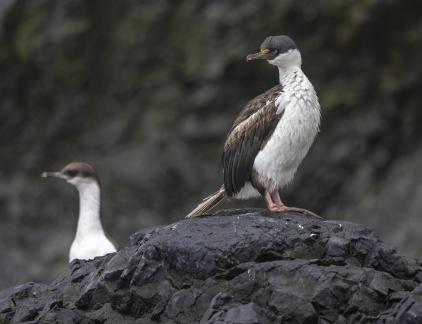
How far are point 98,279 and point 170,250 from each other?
66 cm

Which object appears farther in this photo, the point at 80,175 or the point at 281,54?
the point at 80,175

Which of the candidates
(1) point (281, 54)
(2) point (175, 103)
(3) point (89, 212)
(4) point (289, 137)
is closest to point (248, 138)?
(4) point (289, 137)

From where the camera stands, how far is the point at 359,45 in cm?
1980

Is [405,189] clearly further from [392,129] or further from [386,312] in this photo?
[386,312]

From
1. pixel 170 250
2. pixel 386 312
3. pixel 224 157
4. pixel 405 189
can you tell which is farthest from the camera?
pixel 405 189

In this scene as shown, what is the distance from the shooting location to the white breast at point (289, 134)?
11.6m

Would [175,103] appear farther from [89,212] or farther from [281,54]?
[281,54]

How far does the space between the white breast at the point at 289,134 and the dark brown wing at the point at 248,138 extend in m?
0.06

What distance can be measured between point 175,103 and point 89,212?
4.38m

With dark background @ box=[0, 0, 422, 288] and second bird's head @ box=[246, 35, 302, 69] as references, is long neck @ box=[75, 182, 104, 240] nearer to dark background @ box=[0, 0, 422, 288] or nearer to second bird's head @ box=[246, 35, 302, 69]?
dark background @ box=[0, 0, 422, 288]

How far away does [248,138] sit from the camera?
11.8 metres

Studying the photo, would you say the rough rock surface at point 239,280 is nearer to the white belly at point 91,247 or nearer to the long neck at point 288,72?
the long neck at point 288,72

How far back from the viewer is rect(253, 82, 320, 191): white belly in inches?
457

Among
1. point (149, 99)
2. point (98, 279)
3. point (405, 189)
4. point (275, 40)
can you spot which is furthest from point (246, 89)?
point (98, 279)
